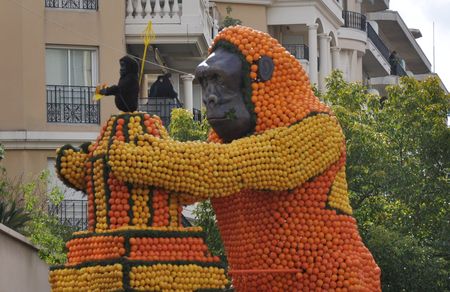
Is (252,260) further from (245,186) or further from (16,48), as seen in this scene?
(16,48)

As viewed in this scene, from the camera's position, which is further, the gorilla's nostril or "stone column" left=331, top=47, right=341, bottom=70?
"stone column" left=331, top=47, right=341, bottom=70

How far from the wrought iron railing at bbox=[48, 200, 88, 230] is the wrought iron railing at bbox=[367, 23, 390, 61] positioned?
91.6 feet

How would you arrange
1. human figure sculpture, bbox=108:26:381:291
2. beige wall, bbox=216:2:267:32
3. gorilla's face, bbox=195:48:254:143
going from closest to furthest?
human figure sculpture, bbox=108:26:381:291, gorilla's face, bbox=195:48:254:143, beige wall, bbox=216:2:267:32

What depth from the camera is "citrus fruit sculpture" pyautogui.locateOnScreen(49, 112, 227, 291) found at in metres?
18.8

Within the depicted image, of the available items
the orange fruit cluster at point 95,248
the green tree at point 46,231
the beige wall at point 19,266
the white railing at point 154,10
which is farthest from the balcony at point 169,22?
the orange fruit cluster at point 95,248

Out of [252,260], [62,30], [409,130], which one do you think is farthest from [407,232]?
[62,30]

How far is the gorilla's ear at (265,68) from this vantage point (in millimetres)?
20453

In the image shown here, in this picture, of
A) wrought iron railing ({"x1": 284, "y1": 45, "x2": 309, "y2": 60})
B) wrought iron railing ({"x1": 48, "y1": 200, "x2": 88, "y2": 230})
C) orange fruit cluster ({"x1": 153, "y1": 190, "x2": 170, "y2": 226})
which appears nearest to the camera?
orange fruit cluster ({"x1": 153, "y1": 190, "x2": 170, "y2": 226})

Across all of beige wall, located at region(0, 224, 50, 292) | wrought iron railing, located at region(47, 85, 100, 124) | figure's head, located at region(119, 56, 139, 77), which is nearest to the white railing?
wrought iron railing, located at region(47, 85, 100, 124)

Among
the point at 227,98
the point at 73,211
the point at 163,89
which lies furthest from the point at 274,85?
the point at 163,89

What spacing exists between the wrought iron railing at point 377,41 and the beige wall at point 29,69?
25.6m

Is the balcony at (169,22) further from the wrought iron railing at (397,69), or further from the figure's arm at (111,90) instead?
the wrought iron railing at (397,69)

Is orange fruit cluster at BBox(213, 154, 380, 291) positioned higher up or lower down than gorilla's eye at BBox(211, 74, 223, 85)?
lower down

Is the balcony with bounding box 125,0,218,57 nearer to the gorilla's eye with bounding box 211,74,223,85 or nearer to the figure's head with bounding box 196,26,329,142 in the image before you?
the figure's head with bounding box 196,26,329,142
